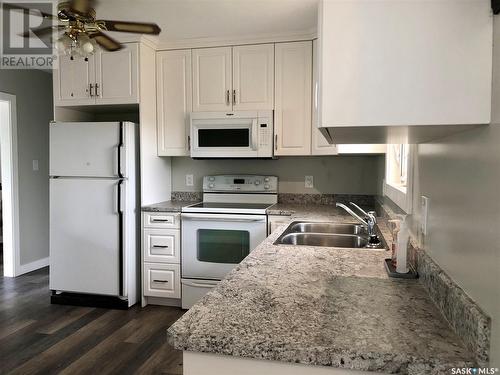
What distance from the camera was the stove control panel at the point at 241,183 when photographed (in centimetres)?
352

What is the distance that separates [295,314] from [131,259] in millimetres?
2610

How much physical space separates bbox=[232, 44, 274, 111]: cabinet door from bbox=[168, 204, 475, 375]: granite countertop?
7.37ft

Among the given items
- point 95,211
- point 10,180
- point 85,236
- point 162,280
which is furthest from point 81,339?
point 10,180

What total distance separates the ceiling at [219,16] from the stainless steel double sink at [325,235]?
1.50 metres

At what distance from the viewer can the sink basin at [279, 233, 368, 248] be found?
2121mm

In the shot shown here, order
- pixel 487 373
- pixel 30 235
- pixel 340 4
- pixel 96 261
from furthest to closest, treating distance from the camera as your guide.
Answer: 1. pixel 30 235
2. pixel 96 261
3. pixel 340 4
4. pixel 487 373

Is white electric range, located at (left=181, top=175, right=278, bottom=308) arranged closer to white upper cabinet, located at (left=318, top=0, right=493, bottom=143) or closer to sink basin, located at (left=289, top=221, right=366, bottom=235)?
sink basin, located at (left=289, top=221, right=366, bottom=235)

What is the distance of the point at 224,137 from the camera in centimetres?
326

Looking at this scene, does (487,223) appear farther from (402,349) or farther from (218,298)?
(218,298)

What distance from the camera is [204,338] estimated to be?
0.77 meters

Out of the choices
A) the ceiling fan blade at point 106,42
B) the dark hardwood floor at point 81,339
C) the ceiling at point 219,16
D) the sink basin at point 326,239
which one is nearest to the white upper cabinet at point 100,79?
the ceiling at point 219,16

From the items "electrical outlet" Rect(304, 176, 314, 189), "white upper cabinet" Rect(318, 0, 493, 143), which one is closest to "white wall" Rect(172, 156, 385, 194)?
"electrical outlet" Rect(304, 176, 314, 189)

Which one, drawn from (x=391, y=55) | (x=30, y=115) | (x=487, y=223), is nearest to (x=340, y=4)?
(x=391, y=55)

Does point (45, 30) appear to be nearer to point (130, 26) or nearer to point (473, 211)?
point (130, 26)
